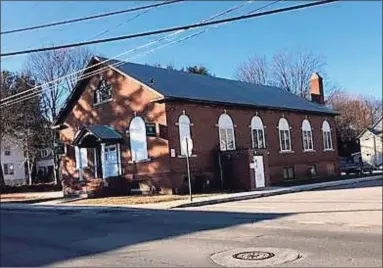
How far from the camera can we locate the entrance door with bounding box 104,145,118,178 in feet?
104

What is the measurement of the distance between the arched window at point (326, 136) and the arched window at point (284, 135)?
552 cm

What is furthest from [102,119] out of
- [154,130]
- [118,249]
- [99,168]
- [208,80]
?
[118,249]

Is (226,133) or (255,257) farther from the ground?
(226,133)

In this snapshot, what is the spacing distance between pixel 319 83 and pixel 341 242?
41.3 metres

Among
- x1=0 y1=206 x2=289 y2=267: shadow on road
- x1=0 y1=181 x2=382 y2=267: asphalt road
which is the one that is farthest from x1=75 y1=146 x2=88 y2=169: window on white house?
x1=0 y1=181 x2=382 y2=267: asphalt road

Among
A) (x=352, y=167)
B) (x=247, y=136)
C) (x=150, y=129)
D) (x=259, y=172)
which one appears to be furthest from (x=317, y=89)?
(x=150, y=129)

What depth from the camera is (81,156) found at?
3425 centimetres

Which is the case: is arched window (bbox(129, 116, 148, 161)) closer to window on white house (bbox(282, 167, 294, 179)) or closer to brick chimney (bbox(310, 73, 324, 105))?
window on white house (bbox(282, 167, 294, 179))

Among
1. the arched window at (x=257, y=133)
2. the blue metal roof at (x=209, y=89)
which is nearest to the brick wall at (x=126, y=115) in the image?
the blue metal roof at (x=209, y=89)

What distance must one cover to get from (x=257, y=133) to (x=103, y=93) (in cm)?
999

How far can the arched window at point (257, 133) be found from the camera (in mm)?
34344

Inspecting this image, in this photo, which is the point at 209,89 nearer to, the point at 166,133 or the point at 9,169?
the point at 166,133

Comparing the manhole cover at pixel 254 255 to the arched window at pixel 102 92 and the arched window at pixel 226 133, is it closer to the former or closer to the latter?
the arched window at pixel 226 133

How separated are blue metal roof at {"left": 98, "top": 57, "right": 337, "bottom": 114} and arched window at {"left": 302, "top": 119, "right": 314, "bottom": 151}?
3.64ft
